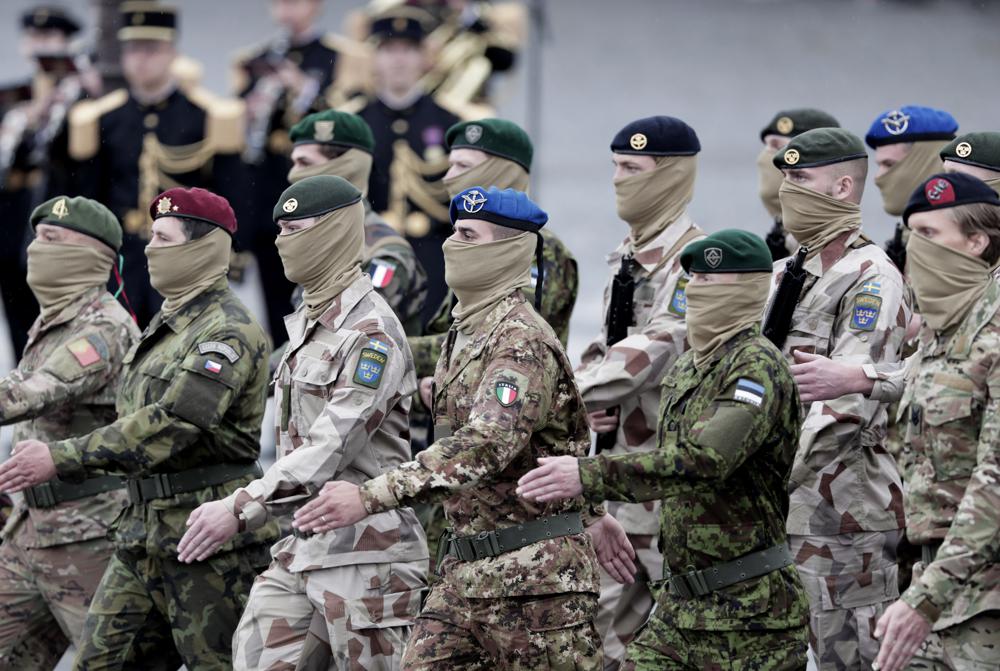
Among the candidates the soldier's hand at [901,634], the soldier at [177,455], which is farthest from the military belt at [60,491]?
the soldier's hand at [901,634]

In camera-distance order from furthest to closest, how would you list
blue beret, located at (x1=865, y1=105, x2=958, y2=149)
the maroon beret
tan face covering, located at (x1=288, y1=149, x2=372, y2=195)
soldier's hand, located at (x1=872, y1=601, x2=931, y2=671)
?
tan face covering, located at (x1=288, y1=149, x2=372, y2=195) → blue beret, located at (x1=865, y1=105, x2=958, y2=149) → the maroon beret → soldier's hand, located at (x1=872, y1=601, x2=931, y2=671)

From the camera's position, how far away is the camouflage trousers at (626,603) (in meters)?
6.91

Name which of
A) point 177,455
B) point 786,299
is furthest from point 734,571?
point 177,455

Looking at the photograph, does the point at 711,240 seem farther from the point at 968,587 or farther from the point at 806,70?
the point at 806,70

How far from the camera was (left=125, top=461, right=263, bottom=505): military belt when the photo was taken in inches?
265

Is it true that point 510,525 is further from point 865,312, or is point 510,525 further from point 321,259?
point 865,312

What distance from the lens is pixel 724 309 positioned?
5668 millimetres

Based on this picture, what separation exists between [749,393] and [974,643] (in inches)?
36.8

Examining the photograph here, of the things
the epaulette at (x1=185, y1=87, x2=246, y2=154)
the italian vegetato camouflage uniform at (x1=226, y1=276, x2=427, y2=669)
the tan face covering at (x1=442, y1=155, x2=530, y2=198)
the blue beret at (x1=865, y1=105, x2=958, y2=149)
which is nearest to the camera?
the italian vegetato camouflage uniform at (x1=226, y1=276, x2=427, y2=669)

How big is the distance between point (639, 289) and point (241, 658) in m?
2.03

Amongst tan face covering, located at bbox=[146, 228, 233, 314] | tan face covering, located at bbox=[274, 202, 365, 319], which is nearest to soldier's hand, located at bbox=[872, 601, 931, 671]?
tan face covering, located at bbox=[274, 202, 365, 319]

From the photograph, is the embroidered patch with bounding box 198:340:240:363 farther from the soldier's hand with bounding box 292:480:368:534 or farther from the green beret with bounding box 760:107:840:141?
the green beret with bounding box 760:107:840:141

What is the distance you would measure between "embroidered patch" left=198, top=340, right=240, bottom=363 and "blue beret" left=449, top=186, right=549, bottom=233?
107cm

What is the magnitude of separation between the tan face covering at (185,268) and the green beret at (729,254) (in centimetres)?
195
